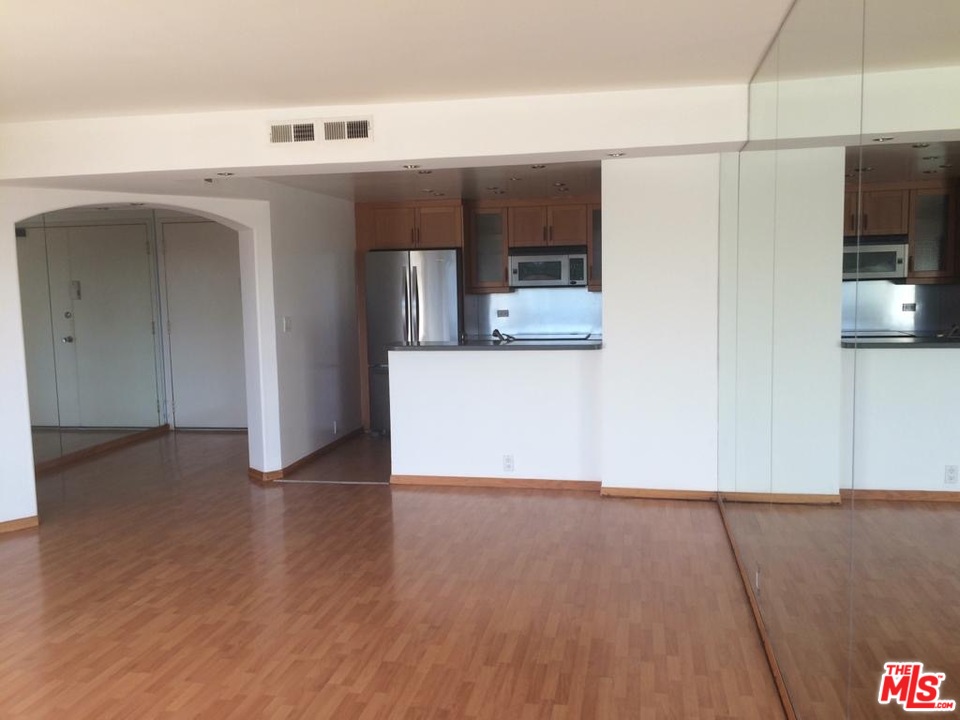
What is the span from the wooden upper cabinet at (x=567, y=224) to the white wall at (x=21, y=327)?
9.47ft

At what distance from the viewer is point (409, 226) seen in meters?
7.67

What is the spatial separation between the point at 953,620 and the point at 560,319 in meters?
6.74

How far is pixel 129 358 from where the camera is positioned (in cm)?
798

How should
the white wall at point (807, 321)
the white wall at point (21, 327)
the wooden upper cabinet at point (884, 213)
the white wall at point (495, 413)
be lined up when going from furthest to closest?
the white wall at point (495, 413)
the white wall at point (21, 327)
the white wall at point (807, 321)
the wooden upper cabinet at point (884, 213)

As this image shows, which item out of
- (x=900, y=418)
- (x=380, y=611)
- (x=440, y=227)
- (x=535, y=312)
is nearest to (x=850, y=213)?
(x=900, y=418)

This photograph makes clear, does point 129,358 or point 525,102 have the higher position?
point 525,102

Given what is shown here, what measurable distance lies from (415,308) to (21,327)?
11.1 feet

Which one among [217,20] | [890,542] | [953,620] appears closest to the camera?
[953,620]

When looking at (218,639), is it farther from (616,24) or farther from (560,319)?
(560,319)

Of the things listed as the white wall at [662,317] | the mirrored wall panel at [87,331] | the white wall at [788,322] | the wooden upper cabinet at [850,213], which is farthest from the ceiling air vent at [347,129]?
the mirrored wall panel at [87,331]

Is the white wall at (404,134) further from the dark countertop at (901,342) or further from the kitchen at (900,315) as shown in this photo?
the dark countertop at (901,342)

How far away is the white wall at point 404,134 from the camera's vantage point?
4141 mm

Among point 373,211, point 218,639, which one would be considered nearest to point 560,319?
point 373,211

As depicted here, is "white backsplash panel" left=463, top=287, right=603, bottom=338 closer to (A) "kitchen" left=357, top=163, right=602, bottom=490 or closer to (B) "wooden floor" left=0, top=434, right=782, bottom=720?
Result: (A) "kitchen" left=357, top=163, right=602, bottom=490
